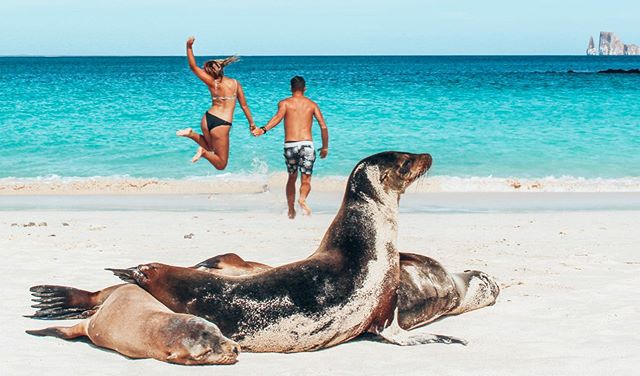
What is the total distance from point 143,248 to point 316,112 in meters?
3.31

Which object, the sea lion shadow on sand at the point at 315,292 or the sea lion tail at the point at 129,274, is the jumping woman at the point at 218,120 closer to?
the sea lion shadow on sand at the point at 315,292

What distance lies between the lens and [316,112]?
1201 cm

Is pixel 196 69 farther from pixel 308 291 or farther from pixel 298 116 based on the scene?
pixel 308 291

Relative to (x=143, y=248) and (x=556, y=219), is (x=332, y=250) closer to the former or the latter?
(x=143, y=248)

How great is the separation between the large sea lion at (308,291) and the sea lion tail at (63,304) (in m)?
0.57

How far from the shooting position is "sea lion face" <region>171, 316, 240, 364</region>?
530cm

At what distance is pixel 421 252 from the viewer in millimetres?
9570

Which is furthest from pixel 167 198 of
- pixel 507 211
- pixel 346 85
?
pixel 346 85

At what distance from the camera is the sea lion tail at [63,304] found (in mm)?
6293

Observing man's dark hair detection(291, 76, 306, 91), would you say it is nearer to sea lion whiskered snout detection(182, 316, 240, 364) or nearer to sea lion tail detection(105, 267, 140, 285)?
sea lion tail detection(105, 267, 140, 285)

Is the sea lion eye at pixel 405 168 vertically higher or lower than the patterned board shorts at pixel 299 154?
higher

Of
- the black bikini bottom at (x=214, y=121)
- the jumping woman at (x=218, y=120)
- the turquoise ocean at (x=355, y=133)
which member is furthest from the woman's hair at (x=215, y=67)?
the turquoise ocean at (x=355, y=133)

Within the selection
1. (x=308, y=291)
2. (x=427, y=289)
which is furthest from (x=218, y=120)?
(x=308, y=291)

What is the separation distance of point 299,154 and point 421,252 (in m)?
3.04
